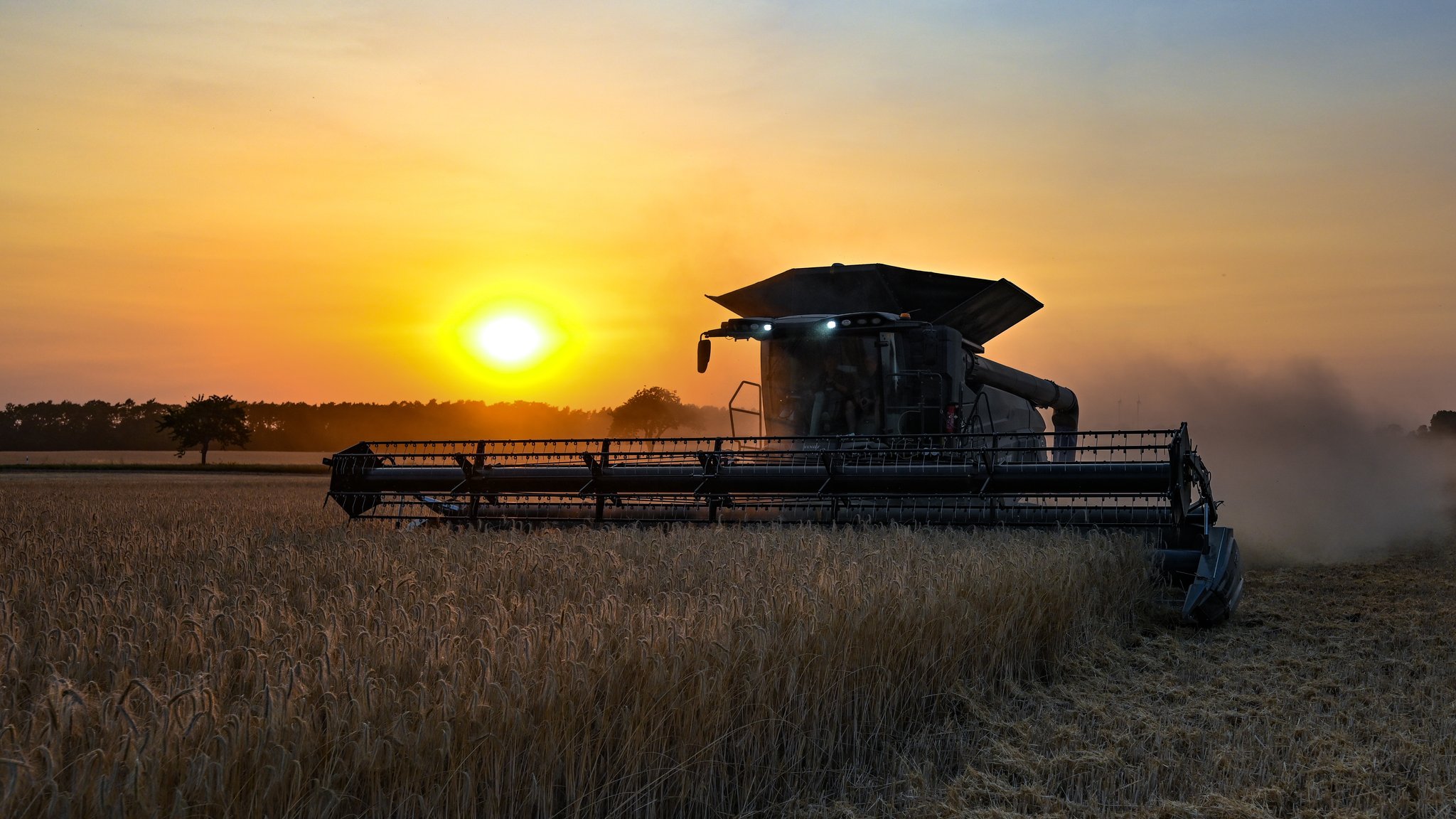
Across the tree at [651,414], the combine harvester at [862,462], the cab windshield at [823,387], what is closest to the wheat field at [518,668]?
the combine harvester at [862,462]

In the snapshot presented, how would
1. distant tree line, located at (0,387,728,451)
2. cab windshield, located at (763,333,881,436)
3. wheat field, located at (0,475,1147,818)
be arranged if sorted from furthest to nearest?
distant tree line, located at (0,387,728,451), cab windshield, located at (763,333,881,436), wheat field, located at (0,475,1147,818)

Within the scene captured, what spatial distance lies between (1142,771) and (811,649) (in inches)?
53.9

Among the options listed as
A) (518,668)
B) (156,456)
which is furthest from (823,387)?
(156,456)

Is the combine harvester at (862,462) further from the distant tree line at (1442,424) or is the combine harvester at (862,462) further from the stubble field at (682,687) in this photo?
the distant tree line at (1442,424)

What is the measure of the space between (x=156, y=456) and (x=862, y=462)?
5975 cm

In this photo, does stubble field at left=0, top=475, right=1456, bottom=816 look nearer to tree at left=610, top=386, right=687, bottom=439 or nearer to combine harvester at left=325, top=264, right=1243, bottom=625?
combine harvester at left=325, top=264, right=1243, bottom=625

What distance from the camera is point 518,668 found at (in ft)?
10.6

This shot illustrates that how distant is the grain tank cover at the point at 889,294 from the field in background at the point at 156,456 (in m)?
42.7

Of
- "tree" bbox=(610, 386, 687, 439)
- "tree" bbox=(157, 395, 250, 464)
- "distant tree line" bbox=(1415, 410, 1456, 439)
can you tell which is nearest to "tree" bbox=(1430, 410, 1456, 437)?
"distant tree line" bbox=(1415, 410, 1456, 439)

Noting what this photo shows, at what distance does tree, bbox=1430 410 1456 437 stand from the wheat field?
47.7 meters

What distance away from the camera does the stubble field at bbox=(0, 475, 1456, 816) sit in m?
2.63

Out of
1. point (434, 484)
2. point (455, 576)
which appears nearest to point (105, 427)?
point (434, 484)

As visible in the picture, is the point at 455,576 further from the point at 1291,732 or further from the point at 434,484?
the point at 434,484

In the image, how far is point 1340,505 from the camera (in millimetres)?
20562
